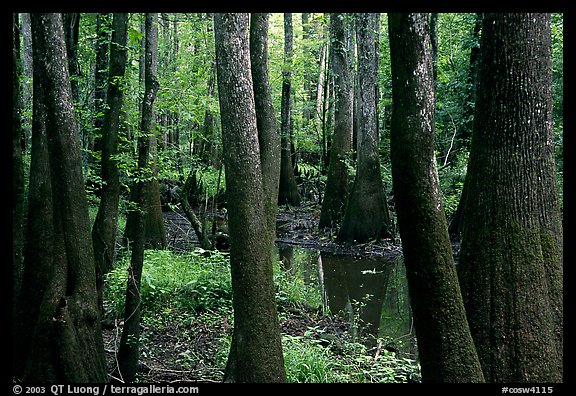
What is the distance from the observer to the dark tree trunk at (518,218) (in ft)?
14.9

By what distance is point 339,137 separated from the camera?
15516mm

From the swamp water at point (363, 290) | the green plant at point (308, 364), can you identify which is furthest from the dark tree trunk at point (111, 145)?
the swamp water at point (363, 290)

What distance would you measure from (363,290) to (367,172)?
4354 mm

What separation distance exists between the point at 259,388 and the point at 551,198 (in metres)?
3.04

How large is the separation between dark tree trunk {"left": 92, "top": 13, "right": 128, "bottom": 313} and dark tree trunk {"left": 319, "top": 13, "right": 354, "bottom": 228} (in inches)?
345

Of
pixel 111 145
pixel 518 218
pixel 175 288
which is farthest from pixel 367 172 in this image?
pixel 518 218

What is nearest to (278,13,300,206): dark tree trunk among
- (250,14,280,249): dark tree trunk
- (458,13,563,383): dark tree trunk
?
(250,14,280,249): dark tree trunk

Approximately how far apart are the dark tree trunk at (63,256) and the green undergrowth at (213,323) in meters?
1.43

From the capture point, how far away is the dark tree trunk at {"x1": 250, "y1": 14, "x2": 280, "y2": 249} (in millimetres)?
6266

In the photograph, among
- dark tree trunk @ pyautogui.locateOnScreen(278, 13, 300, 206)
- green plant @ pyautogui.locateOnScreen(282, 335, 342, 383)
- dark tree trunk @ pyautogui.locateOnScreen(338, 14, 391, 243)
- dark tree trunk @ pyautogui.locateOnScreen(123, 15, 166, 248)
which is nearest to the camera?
green plant @ pyautogui.locateOnScreen(282, 335, 342, 383)

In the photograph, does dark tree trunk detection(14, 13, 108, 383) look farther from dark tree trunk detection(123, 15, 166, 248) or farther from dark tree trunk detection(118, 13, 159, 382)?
dark tree trunk detection(123, 15, 166, 248)

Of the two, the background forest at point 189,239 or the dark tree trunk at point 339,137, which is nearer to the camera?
the background forest at point 189,239

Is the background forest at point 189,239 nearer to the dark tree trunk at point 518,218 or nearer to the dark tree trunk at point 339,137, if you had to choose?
the dark tree trunk at point 339,137

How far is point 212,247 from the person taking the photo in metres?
12.0
